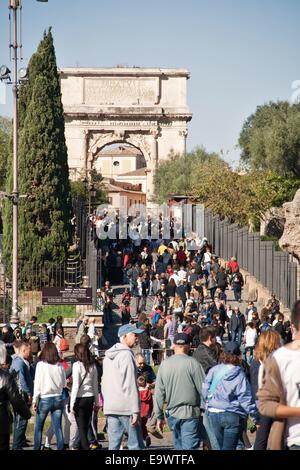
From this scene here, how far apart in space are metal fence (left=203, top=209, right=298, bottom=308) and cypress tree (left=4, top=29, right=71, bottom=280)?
527cm

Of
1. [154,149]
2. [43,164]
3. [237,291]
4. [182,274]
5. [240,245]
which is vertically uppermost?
[154,149]

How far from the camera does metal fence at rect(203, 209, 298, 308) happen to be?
2923 cm

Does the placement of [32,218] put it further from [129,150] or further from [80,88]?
[129,150]

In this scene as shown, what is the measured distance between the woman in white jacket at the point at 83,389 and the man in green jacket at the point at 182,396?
1.73m

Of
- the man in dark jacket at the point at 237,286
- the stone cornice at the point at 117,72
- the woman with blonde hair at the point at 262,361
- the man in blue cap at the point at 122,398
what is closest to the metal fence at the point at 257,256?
the man in dark jacket at the point at 237,286

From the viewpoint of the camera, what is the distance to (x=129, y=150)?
140m

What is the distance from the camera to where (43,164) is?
3506 centimetres

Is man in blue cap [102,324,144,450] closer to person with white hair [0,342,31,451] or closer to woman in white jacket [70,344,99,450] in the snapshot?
person with white hair [0,342,31,451]

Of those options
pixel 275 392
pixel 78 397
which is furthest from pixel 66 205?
pixel 275 392

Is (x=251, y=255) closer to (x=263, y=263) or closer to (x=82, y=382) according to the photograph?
(x=263, y=263)

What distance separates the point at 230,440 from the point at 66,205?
85.3 feet

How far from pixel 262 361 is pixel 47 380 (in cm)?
258

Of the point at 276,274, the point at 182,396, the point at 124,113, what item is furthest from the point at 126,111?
the point at 182,396

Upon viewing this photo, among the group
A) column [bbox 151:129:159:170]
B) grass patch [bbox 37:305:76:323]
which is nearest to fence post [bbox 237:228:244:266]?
grass patch [bbox 37:305:76:323]
